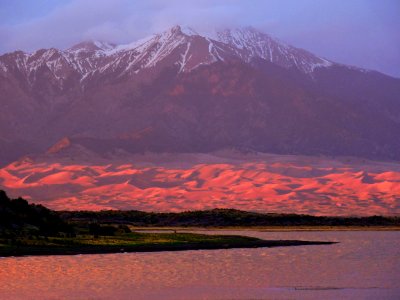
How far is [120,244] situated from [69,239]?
395 cm

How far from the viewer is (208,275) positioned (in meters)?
57.7

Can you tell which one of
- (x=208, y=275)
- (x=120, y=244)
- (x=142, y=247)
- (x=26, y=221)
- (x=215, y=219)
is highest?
(x=215, y=219)

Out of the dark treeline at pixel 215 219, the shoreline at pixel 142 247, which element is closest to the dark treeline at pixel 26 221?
the shoreline at pixel 142 247

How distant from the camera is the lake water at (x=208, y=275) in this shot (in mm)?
48438

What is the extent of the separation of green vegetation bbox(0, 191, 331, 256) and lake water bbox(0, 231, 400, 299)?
2.61 m

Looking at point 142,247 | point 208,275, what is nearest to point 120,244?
point 142,247

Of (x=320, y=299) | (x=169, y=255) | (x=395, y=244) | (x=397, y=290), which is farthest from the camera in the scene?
(x=395, y=244)

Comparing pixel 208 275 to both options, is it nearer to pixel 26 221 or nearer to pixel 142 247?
pixel 142 247

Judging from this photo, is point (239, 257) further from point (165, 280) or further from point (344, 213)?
point (344, 213)

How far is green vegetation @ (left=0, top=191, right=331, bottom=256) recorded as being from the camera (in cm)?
7069

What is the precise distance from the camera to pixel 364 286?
5191cm

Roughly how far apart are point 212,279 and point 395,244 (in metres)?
37.7

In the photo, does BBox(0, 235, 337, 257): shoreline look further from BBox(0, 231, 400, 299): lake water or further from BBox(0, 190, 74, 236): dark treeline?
BBox(0, 190, 74, 236): dark treeline

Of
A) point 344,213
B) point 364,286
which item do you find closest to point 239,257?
point 364,286
